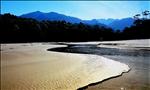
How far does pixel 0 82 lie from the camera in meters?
11.3

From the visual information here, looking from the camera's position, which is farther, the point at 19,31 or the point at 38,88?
the point at 19,31

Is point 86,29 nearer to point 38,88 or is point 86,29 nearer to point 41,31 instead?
point 41,31

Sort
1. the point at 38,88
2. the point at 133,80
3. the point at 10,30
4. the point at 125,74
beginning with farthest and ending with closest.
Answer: the point at 10,30 < the point at 125,74 < the point at 133,80 < the point at 38,88

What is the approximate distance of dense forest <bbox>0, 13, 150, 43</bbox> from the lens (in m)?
88.9

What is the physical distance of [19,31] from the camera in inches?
3524

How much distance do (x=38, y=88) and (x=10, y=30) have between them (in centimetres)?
7966

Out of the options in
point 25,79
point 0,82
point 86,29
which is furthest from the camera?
point 86,29

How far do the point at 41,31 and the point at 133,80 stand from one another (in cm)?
8796

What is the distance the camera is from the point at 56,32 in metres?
104

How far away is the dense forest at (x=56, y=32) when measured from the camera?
292 feet

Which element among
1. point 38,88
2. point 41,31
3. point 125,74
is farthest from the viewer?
point 41,31

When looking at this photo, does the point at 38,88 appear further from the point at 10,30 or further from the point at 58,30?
the point at 58,30

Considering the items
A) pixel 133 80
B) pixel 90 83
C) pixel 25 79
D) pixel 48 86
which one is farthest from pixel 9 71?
pixel 133 80

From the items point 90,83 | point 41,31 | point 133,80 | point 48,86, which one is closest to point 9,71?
point 48,86
